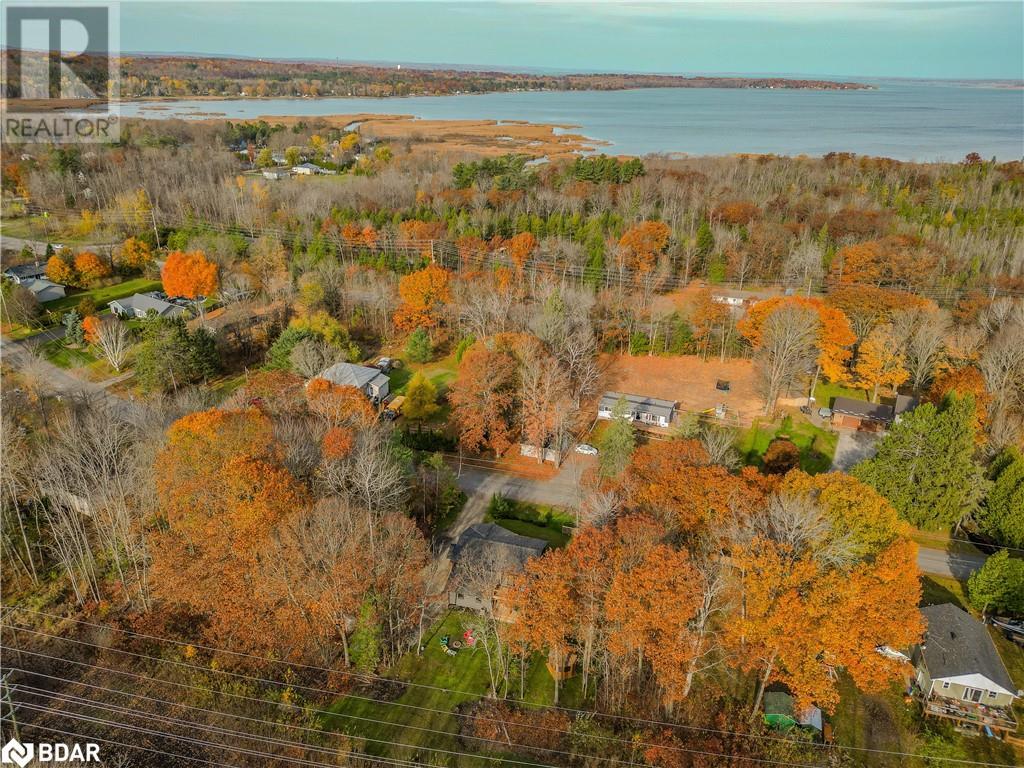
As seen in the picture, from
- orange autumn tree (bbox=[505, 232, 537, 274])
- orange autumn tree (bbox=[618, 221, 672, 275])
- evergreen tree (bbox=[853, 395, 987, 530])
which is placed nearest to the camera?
evergreen tree (bbox=[853, 395, 987, 530])

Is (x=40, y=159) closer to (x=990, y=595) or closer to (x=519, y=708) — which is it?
(x=519, y=708)

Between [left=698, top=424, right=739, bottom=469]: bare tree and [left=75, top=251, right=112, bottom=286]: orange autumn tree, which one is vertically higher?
[left=75, top=251, right=112, bottom=286]: orange autumn tree

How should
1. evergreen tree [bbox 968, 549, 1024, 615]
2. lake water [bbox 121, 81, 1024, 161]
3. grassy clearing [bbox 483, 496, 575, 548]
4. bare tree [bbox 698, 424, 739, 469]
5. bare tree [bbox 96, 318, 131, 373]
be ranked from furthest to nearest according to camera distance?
lake water [bbox 121, 81, 1024, 161], bare tree [bbox 96, 318, 131, 373], grassy clearing [bbox 483, 496, 575, 548], bare tree [bbox 698, 424, 739, 469], evergreen tree [bbox 968, 549, 1024, 615]

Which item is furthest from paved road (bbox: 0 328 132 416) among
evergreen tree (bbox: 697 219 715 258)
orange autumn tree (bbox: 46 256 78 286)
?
evergreen tree (bbox: 697 219 715 258)

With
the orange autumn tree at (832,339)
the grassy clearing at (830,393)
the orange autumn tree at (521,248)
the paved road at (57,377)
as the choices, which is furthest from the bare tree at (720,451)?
the orange autumn tree at (521,248)

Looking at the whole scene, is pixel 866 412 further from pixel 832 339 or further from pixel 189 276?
pixel 189 276

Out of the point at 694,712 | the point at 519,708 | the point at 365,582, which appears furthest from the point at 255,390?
the point at 694,712

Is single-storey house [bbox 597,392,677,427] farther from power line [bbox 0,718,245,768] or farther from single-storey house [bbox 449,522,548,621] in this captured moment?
power line [bbox 0,718,245,768]

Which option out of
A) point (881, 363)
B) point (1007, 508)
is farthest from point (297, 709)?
point (881, 363)
